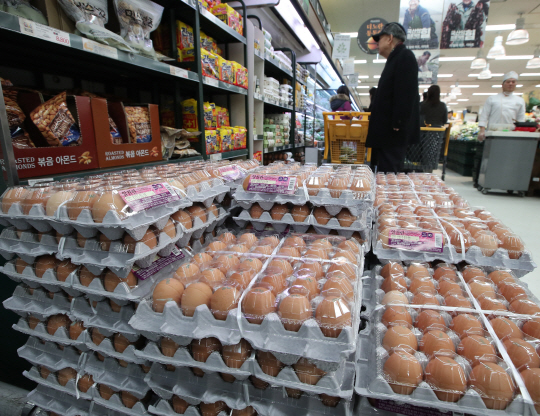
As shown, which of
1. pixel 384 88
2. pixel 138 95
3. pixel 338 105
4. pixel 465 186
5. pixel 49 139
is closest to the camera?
pixel 49 139

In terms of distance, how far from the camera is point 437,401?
727mm

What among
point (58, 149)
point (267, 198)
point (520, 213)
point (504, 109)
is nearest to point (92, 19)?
point (58, 149)

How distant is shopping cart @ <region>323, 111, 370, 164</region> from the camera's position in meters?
3.77

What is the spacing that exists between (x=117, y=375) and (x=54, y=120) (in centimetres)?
105

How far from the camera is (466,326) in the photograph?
2.98ft

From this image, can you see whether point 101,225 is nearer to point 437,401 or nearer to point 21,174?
point 21,174

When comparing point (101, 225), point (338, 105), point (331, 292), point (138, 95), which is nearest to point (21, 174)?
point (101, 225)

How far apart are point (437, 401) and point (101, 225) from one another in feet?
3.24

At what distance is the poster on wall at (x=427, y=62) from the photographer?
24.7 ft

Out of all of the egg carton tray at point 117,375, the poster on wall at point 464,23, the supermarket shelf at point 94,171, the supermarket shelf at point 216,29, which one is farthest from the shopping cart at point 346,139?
the poster on wall at point 464,23

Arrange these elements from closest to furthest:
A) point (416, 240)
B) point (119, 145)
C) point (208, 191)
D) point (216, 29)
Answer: point (416, 240) < point (208, 191) < point (119, 145) < point (216, 29)

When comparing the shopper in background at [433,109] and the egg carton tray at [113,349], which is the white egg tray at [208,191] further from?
the shopper in background at [433,109]

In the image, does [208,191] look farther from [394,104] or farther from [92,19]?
[394,104]

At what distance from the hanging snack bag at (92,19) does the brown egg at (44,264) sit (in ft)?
3.22
